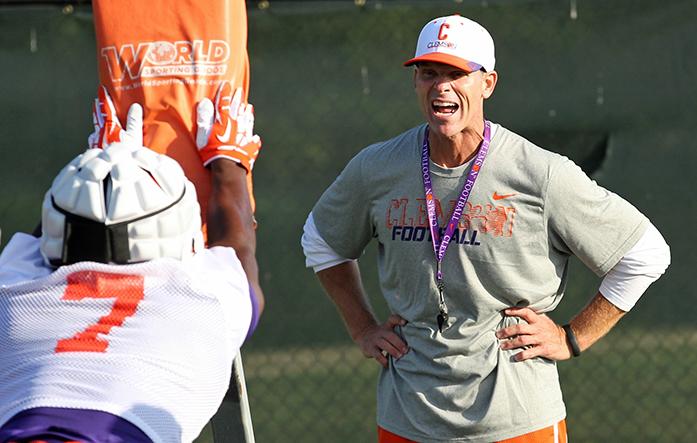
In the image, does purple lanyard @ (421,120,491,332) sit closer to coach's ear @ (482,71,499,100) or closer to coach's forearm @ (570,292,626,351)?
coach's ear @ (482,71,499,100)

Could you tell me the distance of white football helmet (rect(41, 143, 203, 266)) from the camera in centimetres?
257

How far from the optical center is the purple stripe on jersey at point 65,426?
242 cm

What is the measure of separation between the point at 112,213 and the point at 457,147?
1391mm

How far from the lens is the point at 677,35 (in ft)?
A: 18.1

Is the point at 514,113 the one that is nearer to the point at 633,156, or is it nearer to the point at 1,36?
the point at 633,156

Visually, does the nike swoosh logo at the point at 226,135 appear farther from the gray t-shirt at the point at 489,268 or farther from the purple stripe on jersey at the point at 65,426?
the purple stripe on jersey at the point at 65,426

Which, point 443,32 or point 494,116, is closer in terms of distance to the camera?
point 443,32

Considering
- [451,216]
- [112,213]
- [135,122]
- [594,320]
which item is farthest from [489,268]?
[112,213]

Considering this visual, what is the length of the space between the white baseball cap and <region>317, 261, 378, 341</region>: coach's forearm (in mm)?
817

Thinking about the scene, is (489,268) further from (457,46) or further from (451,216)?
(457,46)

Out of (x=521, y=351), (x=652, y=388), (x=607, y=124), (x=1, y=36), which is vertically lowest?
(x=652, y=388)

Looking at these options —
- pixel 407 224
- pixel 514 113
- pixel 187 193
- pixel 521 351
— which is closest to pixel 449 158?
pixel 407 224

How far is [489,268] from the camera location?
353 centimetres

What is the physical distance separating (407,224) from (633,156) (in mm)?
2248
